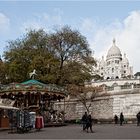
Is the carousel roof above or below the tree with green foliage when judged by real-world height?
below

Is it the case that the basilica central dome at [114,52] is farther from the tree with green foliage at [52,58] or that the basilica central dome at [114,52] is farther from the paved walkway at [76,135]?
the paved walkway at [76,135]

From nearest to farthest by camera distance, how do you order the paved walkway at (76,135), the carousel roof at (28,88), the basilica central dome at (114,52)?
the paved walkway at (76,135) < the carousel roof at (28,88) < the basilica central dome at (114,52)

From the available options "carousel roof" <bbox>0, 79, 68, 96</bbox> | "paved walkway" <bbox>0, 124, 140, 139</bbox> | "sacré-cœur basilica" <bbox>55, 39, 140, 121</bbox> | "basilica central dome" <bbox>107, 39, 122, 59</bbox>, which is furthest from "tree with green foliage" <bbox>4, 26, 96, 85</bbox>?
"basilica central dome" <bbox>107, 39, 122, 59</bbox>

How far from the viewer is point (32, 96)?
43188 millimetres

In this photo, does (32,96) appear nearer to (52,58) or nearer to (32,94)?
(32,94)

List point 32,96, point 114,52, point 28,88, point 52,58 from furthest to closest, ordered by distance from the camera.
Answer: point 114,52, point 52,58, point 32,96, point 28,88

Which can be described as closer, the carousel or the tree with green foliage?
the carousel

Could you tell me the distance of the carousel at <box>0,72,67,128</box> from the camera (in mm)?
39453

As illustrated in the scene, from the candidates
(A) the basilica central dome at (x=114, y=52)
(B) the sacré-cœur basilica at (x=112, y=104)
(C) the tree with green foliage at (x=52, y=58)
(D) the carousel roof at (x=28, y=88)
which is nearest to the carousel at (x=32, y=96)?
(D) the carousel roof at (x=28, y=88)

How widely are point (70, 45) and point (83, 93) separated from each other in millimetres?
8559

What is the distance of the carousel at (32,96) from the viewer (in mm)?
39453

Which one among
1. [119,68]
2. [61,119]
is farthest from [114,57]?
[61,119]

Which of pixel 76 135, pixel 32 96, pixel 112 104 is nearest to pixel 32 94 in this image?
pixel 32 96

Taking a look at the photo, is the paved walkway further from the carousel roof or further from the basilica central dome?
the basilica central dome
